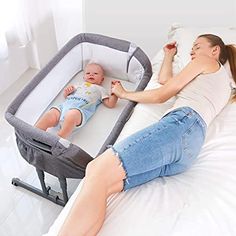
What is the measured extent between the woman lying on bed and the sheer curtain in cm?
95

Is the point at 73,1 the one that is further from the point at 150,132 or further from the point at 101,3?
the point at 150,132

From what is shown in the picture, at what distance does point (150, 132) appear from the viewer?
1.21 metres

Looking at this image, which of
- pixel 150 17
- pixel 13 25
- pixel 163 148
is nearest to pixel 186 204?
pixel 163 148

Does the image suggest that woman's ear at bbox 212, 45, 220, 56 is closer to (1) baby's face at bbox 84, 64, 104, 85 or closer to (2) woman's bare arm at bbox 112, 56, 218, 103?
(2) woman's bare arm at bbox 112, 56, 218, 103

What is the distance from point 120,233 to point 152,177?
9.8 inches

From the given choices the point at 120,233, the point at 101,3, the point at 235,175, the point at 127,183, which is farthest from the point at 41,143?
the point at 101,3

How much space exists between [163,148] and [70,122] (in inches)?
24.9

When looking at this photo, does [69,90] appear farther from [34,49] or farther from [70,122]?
[34,49]

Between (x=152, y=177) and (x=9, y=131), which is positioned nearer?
(x=152, y=177)

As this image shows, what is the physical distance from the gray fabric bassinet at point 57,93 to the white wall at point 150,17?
38 cm

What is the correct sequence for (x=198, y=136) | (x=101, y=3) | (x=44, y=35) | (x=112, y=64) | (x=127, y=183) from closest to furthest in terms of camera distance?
(x=127, y=183) → (x=198, y=136) → (x=112, y=64) → (x=101, y=3) → (x=44, y=35)

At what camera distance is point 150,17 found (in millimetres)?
2178

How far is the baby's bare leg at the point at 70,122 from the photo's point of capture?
164 centimetres

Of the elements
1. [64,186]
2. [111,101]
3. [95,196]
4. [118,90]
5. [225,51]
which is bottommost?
[64,186]
